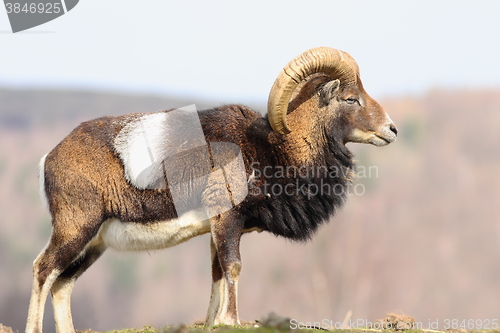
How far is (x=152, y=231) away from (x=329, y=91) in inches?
163

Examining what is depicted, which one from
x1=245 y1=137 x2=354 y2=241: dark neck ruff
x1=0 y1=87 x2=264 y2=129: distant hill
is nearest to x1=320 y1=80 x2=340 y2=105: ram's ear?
x1=245 y1=137 x2=354 y2=241: dark neck ruff

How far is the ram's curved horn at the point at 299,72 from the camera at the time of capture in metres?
9.85

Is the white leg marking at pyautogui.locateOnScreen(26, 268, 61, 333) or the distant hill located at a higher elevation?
the white leg marking at pyautogui.locateOnScreen(26, 268, 61, 333)

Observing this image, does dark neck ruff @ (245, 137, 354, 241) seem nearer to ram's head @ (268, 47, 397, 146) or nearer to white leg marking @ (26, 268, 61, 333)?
ram's head @ (268, 47, 397, 146)

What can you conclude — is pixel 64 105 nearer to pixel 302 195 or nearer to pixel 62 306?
pixel 62 306

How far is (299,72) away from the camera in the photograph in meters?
9.95

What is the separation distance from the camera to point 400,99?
8225 centimetres

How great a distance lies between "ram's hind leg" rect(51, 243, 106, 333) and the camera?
10305mm

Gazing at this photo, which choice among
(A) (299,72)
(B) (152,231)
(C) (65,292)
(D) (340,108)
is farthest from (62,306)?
(D) (340,108)

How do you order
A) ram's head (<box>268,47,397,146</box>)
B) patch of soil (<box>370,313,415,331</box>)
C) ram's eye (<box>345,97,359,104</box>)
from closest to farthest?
1. patch of soil (<box>370,313,415,331</box>)
2. ram's head (<box>268,47,397,146</box>)
3. ram's eye (<box>345,97,359,104</box>)

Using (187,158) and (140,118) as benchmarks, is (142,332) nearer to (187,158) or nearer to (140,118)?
(187,158)

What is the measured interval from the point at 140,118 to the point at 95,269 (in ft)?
203

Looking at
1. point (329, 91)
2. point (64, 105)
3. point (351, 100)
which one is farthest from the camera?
point (64, 105)

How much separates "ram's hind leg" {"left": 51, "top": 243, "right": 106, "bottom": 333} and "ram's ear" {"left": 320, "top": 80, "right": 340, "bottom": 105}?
16.7 feet
